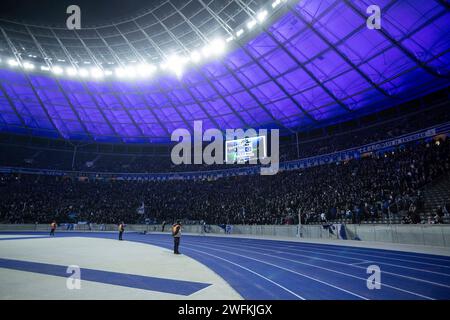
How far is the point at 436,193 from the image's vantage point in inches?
826

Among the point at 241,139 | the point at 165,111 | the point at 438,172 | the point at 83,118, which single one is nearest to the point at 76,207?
the point at 83,118

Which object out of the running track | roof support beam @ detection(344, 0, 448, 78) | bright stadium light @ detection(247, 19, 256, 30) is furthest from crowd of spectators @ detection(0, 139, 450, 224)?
bright stadium light @ detection(247, 19, 256, 30)

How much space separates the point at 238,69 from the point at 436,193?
2259 centimetres

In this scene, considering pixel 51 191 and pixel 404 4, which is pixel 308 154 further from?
pixel 51 191

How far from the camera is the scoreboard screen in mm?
39281

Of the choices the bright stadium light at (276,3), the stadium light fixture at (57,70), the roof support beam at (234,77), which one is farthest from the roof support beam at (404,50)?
the stadium light fixture at (57,70)

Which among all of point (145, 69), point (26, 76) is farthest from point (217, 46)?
point (26, 76)

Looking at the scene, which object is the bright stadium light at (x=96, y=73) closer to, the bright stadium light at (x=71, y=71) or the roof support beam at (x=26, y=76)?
the bright stadium light at (x=71, y=71)

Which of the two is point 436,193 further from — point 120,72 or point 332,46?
point 120,72

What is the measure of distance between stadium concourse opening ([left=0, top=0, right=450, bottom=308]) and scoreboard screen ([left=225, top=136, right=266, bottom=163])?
0.22 meters

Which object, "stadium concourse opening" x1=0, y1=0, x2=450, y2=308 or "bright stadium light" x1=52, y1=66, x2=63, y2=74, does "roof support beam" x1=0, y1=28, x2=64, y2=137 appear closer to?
"stadium concourse opening" x1=0, y1=0, x2=450, y2=308

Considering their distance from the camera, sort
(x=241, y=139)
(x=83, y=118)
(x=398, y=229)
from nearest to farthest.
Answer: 1. (x=398, y=229)
2. (x=241, y=139)
3. (x=83, y=118)

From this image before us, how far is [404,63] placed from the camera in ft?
84.3

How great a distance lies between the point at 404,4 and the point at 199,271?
23919 millimetres
